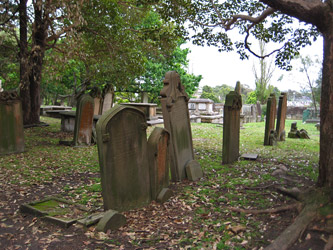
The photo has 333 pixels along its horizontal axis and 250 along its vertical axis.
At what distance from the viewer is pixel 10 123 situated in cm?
854

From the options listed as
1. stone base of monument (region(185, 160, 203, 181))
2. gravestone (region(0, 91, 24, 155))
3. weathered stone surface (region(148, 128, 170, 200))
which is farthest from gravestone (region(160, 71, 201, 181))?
gravestone (region(0, 91, 24, 155))

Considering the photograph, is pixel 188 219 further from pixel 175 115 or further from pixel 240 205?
pixel 175 115

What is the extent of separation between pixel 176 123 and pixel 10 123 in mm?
5531

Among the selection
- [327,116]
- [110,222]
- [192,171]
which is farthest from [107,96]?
[327,116]

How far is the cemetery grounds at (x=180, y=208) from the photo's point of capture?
11.9 feet

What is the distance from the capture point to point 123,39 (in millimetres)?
13234

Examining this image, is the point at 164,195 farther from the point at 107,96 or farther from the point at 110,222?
the point at 107,96

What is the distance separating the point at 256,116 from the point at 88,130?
23.8 m

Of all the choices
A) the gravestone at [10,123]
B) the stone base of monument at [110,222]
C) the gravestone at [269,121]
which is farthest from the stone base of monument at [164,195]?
the gravestone at [269,121]

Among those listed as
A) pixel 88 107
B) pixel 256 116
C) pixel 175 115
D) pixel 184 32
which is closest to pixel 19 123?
pixel 88 107

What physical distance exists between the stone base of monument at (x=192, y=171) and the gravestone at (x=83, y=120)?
526 centimetres

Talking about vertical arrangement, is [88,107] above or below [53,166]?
above

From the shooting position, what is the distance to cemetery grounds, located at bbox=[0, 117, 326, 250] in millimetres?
3619

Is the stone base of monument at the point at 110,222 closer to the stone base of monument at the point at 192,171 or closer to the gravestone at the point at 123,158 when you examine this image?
the gravestone at the point at 123,158
